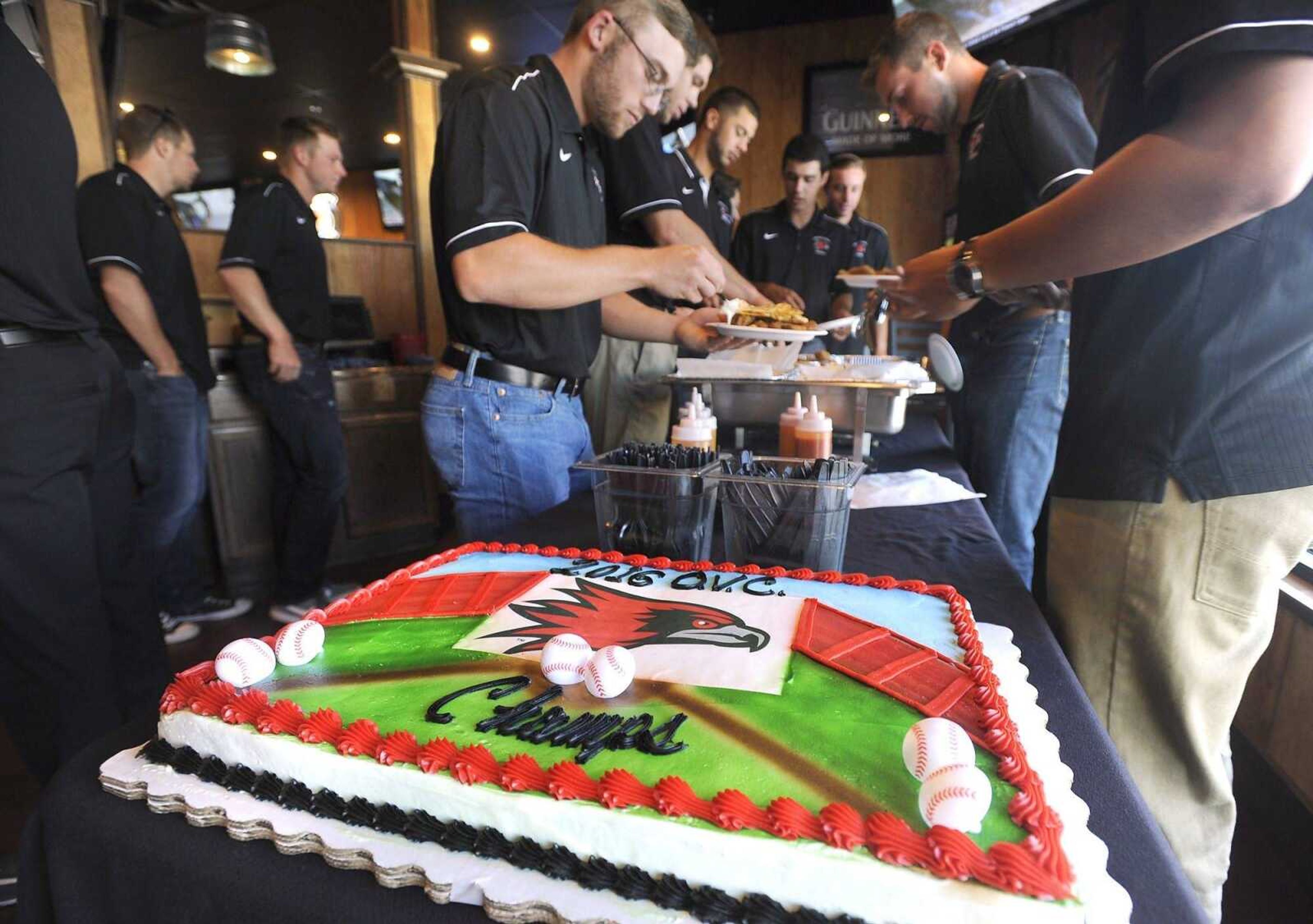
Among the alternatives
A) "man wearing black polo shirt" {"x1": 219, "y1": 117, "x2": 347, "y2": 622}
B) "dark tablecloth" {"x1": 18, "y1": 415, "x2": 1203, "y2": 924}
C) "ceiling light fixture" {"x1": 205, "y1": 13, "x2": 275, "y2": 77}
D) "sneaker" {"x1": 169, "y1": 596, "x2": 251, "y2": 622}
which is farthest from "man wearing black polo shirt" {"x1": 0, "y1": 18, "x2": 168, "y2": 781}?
"ceiling light fixture" {"x1": 205, "y1": 13, "x2": 275, "y2": 77}

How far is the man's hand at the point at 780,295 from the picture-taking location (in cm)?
298

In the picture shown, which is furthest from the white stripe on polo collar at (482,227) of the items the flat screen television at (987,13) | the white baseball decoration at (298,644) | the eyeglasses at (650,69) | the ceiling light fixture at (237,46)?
the flat screen television at (987,13)

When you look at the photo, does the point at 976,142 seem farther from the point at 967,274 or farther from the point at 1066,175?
the point at 967,274

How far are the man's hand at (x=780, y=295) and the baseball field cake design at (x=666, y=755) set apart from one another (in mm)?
2313

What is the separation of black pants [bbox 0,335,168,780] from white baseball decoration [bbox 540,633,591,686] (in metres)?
1.15

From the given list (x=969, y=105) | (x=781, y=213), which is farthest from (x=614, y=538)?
(x=781, y=213)

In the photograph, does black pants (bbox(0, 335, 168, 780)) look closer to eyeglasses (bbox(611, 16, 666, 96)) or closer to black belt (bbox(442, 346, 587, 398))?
black belt (bbox(442, 346, 587, 398))

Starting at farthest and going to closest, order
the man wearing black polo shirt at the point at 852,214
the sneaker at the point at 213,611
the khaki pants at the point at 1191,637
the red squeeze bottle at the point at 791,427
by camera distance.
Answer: the man wearing black polo shirt at the point at 852,214, the sneaker at the point at 213,611, the red squeeze bottle at the point at 791,427, the khaki pants at the point at 1191,637

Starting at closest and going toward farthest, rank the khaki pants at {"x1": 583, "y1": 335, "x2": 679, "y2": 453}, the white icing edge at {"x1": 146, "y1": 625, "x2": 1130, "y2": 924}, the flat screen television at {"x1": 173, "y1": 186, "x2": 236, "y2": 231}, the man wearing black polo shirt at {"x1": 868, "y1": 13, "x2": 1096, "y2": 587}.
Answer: the white icing edge at {"x1": 146, "y1": 625, "x2": 1130, "y2": 924} < the man wearing black polo shirt at {"x1": 868, "y1": 13, "x2": 1096, "y2": 587} < the khaki pants at {"x1": 583, "y1": 335, "x2": 679, "y2": 453} < the flat screen television at {"x1": 173, "y1": 186, "x2": 236, "y2": 231}

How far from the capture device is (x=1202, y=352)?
845 mm

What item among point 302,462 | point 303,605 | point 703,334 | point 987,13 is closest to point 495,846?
point 703,334

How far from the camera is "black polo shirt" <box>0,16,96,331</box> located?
4.13 feet

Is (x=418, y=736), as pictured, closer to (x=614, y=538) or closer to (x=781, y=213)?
(x=614, y=538)

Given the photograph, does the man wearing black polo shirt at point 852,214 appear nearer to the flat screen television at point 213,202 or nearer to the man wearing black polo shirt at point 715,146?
the man wearing black polo shirt at point 715,146
